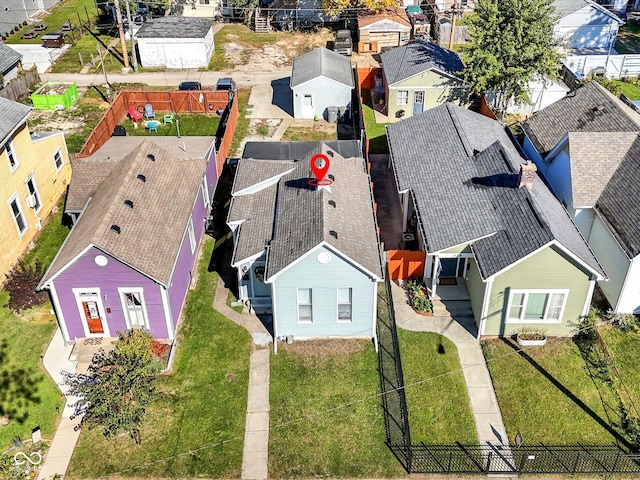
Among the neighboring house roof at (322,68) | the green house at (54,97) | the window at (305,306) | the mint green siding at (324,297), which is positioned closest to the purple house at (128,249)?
the mint green siding at (324,297)

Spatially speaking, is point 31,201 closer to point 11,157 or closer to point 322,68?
point 11,157

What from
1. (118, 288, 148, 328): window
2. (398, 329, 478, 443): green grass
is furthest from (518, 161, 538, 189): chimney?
(118, 288, 148, 328): window

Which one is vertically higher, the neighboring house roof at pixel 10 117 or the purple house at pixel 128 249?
the neighboring house roof at pixel 10 117

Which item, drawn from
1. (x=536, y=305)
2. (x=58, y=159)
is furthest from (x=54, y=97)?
(x=536, y=305)

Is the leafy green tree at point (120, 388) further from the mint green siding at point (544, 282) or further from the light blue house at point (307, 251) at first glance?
the mint green siding at point (544, 282)

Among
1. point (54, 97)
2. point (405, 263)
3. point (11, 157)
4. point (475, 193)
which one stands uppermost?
point (11, 157)

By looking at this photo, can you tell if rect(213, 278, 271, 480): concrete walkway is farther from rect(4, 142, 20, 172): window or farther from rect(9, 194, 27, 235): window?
rect(4, 142, 20, 172): window
